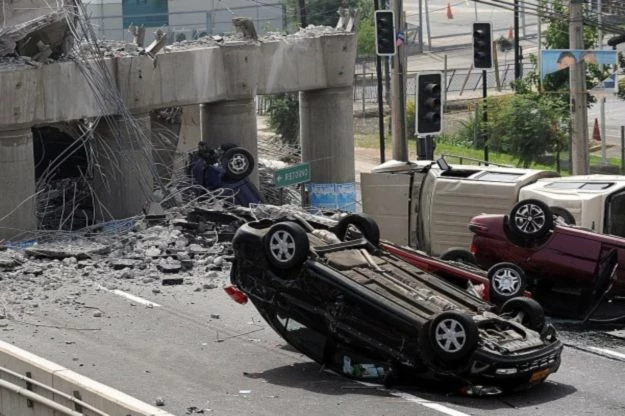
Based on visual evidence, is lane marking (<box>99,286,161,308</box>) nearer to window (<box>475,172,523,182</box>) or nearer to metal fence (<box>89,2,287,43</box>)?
window (<box>475,172,523,182</box>)

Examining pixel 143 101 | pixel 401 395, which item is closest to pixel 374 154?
pixel 143 101

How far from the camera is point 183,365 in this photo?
45.8ft

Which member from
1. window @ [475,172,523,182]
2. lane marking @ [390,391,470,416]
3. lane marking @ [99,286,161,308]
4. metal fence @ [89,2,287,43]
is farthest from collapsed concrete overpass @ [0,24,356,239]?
metal fence @ [89,2,287,43]

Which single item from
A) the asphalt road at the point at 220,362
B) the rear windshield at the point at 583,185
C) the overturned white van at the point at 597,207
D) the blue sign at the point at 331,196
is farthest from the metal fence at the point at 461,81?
the asphalt road at the point at 220,362

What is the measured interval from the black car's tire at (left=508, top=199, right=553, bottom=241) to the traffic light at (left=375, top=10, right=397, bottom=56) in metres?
16.2

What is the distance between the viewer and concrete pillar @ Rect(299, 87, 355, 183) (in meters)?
28.4

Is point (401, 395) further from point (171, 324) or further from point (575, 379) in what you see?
point (171, 324)

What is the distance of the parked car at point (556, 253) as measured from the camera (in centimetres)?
1573

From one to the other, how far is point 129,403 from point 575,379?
5085 millimetres

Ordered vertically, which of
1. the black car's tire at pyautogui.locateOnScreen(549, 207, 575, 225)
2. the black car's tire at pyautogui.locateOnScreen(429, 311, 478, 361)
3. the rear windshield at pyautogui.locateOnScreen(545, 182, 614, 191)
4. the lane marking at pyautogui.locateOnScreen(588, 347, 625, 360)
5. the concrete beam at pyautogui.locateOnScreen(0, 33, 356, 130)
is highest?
the concrete beam at pyautogui.locateOnScreen(0, 33, 356, 130)

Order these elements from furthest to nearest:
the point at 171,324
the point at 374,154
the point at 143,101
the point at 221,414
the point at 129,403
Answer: the point at 374,154, the point at 143,101, the point at 171,324, the point at 221,414, the point at 129,403

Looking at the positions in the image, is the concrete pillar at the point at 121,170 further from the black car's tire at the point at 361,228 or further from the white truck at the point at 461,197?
the black car's tire at the point at 361,228

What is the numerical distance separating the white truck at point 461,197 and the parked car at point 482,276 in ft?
8.49

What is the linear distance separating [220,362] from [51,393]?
2683mm
